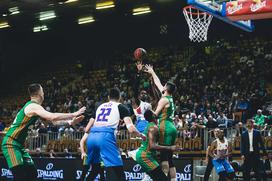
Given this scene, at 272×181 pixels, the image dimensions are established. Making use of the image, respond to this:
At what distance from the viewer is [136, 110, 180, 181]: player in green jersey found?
369 inches

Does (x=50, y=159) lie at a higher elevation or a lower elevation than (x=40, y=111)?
lower

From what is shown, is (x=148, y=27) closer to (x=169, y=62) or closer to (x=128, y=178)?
(x=169, y=62)

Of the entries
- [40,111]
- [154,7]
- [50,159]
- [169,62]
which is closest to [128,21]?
[154,7]

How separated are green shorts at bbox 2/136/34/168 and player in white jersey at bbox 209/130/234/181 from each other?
7.41m

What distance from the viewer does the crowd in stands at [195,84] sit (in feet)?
68.6

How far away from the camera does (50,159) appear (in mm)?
17828

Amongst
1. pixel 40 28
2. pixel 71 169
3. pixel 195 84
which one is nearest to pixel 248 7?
pixel 71 169

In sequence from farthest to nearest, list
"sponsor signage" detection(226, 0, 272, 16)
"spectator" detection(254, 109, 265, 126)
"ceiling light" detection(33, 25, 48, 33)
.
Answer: "ceiling light" detection(33, 25, 48, 33), "spectator" detection(254, 109, 265, 126), "sponsor signage" detection(226, 0, 272, 16)

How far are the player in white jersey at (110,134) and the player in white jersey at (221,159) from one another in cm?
598

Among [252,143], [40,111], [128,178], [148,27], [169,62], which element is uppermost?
[148,27]

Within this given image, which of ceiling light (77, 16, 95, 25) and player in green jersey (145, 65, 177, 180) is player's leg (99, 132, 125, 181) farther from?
ceiling light (77, 16, 95, 25)

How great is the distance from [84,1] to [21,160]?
22782mm

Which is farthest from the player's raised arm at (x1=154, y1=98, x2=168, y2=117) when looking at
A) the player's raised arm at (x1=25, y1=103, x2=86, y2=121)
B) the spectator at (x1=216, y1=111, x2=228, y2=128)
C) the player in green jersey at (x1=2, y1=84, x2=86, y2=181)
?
the spectator at (x1=216, y1=111, x2=228, y2=128)

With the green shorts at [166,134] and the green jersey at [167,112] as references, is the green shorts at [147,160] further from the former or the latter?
the green jersey at [167,112]
